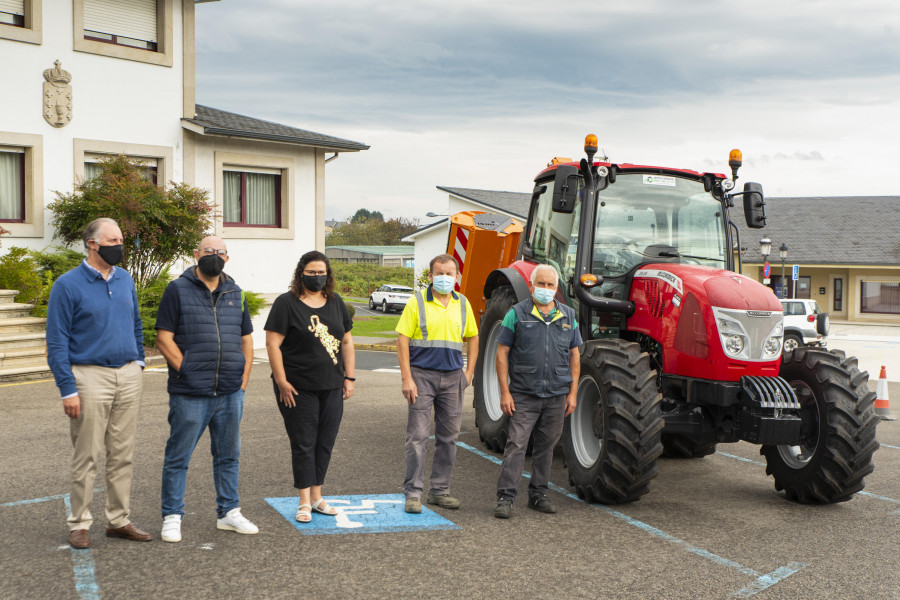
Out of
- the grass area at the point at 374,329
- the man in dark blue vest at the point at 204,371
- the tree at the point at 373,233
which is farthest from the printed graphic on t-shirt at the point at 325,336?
the tree at the point at 373,233

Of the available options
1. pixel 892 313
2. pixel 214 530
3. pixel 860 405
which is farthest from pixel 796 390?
pixel 892 313

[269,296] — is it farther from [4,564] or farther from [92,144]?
[4,564]

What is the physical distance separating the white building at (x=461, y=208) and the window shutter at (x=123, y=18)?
1079 inches

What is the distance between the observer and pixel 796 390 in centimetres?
688

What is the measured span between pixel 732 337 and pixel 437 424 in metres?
2.35

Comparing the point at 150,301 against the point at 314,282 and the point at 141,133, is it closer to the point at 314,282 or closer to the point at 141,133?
the point at 141,133

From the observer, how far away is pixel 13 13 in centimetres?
1619

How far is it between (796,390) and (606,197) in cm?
231

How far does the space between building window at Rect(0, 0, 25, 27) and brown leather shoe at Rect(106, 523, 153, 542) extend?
14.1 metres

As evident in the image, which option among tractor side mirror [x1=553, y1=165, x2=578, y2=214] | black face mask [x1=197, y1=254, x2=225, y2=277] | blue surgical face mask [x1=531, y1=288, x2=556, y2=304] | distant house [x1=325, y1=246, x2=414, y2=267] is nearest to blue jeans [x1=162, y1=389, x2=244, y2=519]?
black face mask [x1=197, y1=254, x2=225, y2=277]

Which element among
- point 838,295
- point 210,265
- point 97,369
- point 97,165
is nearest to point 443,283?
point 210,265

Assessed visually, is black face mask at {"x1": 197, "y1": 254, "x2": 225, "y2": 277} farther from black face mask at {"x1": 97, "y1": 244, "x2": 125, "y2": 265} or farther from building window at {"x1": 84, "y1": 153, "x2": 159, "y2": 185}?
building window at {"x1": 84, "y1": 153, "x2": 159, "y2": 185}

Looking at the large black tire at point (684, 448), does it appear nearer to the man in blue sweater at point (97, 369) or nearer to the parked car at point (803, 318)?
the man in blue sweater at point (97, 369)

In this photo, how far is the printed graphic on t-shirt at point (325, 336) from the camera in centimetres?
Result: 576
